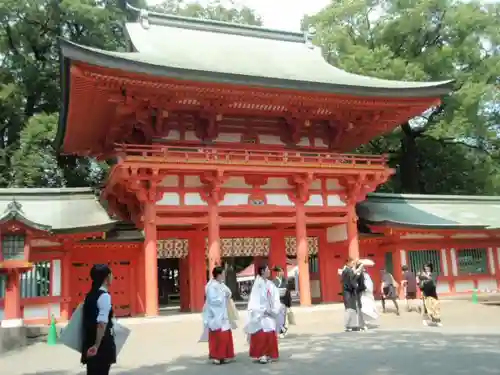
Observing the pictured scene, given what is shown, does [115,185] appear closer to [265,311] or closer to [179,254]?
[179,254]

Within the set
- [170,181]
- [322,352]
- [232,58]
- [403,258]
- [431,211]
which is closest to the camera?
[322,352]

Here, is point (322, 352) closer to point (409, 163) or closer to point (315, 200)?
point (315, 200)

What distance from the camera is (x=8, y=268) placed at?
13406 millimetres

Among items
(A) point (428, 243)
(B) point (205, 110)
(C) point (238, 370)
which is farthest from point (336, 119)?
(C) point (238, 370)

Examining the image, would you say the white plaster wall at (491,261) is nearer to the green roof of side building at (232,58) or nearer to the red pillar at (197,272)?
the green roof of side building at (232,58)

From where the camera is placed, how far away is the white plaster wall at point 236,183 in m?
16.8

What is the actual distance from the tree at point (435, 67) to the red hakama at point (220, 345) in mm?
23852

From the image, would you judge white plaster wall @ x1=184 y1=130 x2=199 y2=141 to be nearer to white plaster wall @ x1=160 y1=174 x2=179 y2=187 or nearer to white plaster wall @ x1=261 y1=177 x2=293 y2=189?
white plaster wall @ x1=160 y1=174 x2=179 y2=187

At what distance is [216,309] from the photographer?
8492mm

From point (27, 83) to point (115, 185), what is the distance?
17074mm

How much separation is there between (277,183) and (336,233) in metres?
3.29

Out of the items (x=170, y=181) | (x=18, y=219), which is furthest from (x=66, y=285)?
(x=170, y=181)

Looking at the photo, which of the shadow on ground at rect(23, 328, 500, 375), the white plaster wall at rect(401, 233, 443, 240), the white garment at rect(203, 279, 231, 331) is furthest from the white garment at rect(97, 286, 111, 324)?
the white plaster wall at rect(401, 233, 443, 240)

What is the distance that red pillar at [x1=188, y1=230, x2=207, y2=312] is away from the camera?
17.0 m
